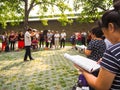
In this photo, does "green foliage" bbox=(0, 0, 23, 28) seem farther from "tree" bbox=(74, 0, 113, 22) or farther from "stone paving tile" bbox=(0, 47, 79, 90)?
"stone paving tile" bbox=(0, 47, 79, 90)

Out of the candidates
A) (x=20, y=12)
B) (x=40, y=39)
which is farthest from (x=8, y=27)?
(x=40, y=39)

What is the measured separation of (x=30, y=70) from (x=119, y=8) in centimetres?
1063

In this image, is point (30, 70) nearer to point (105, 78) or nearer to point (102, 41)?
point (102, 41)

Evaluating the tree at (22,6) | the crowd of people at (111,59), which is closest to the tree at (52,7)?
the tree at (22,6)

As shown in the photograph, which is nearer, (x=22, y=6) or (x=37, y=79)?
(x=37, y=79)

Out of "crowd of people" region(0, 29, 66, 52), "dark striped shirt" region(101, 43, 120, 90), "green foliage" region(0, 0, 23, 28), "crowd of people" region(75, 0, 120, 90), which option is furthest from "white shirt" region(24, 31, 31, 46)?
"green foliage" region(0, 0, 23, 28)

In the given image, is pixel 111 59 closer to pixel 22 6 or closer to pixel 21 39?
pixel 21 39

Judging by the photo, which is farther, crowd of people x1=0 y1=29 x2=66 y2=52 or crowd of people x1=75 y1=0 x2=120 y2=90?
crowd of people x1=0 y1=29 x2=66 y2=52

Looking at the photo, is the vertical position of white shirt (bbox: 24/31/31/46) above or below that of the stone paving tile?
above

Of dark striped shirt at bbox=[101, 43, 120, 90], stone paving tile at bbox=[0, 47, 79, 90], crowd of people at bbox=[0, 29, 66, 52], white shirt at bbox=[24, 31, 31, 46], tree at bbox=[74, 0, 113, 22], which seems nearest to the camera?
dark striped shirt at bbox=[101, 43, 120, 90]

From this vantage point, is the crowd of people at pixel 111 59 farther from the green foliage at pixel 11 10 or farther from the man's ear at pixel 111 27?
the green foliage at pixel 11 10

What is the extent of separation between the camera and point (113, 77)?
2.45 metres

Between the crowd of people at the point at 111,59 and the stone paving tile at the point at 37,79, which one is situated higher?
the crowd of people at the point at 111,59

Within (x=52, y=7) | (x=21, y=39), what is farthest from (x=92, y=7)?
(x=21, y=39)
